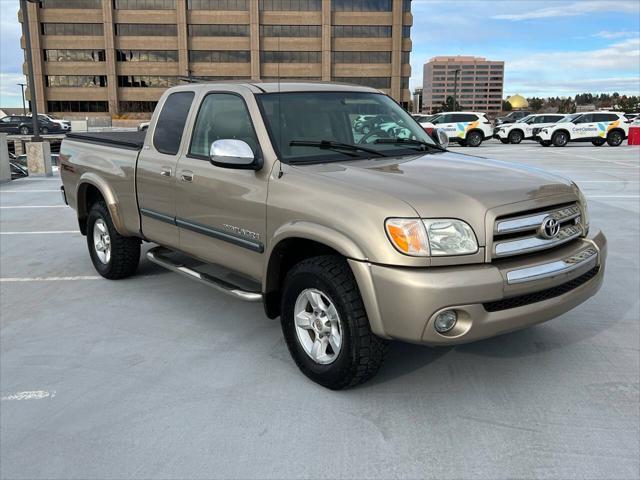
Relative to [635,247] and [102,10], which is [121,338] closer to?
[635,247]

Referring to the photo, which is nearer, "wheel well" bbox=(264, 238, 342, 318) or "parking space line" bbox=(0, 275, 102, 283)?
"wheel well" bbox=(264, 238, 342, 318)

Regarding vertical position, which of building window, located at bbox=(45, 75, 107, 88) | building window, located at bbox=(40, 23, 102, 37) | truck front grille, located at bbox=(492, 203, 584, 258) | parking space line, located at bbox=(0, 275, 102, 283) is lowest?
parking space line, located at bbox=(0, 275, 102, 283)

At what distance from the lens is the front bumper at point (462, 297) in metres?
2.94

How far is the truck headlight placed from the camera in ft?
9.84

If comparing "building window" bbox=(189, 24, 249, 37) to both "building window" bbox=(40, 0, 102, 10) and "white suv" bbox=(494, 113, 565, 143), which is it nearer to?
"building window" bbox=(40, 0, 102, 10)

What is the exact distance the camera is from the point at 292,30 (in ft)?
248

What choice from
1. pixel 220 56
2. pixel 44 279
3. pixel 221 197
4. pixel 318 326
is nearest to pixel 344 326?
pixel 318 326

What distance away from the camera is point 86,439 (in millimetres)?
3041

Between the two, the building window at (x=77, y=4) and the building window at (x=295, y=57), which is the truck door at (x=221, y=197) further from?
the building window at (x=77, y=4)

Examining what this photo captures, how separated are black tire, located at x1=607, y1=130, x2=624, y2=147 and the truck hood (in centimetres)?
2859

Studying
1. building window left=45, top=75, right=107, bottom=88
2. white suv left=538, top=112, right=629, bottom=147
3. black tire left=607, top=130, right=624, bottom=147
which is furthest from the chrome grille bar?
building window left=45, top=75, right=107, bottom=88

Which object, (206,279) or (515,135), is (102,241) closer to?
(206,279)

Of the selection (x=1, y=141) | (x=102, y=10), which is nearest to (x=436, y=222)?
(x=1, y=141)

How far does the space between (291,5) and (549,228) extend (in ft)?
257
